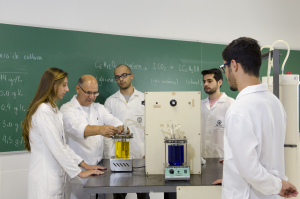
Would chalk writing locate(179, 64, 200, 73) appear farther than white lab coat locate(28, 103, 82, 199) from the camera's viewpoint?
Yes

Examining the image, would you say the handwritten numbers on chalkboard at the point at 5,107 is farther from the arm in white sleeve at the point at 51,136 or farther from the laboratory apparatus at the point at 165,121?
the laboratory apparatus at the point at 165,121

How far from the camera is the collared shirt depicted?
7.27 ft

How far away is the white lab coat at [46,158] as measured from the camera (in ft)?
5.35

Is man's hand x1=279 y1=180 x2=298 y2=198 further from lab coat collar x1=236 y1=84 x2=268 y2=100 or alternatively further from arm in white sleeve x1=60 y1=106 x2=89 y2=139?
arm in white sleeve x1=60 y1=106 x2=89 y2=139

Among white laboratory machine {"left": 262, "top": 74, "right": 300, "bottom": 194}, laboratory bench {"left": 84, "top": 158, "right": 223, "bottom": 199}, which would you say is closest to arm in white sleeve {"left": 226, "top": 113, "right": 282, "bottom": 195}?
laboratory bench {"left": 84, "top": 158, "right": 223, "bottom": 199}

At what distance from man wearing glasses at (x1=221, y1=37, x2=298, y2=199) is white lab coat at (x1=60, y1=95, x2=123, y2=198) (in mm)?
1333

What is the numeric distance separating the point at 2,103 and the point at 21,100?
0.18m

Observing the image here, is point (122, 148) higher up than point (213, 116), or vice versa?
point (213, 116)

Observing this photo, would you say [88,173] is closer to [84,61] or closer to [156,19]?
[84,61]

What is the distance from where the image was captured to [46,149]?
168 centimetres

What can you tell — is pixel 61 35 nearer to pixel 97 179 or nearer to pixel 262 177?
pixel 97 179

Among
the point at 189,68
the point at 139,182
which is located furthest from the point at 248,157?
the point at 189,68

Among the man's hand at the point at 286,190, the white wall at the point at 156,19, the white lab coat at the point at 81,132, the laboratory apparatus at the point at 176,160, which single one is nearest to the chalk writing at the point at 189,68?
the white wall at the point at 156,19

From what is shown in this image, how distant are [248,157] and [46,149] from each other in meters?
1.26
